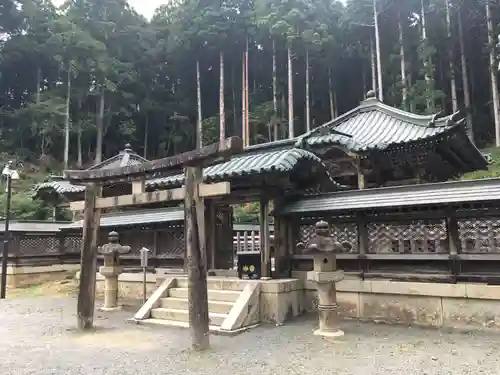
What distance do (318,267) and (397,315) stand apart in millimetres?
2067

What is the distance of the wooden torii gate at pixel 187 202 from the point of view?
6281mm

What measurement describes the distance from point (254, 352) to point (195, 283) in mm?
1331

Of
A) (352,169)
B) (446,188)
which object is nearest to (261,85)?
(352,169)

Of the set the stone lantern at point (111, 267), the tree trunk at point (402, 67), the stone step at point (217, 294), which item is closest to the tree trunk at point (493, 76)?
the tree trunk at point (402, 67)

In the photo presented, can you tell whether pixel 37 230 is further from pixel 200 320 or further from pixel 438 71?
pixel 438 71

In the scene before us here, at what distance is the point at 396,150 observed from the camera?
13.1m

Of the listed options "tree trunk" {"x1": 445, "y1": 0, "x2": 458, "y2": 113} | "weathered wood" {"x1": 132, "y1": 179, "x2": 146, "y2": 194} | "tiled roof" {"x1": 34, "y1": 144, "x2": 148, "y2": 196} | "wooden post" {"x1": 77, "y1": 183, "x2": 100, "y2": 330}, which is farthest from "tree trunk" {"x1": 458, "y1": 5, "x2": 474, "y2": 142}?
"wooden post" {"x1": 77, "y1": 183, "x2": 100, "y2": 330}

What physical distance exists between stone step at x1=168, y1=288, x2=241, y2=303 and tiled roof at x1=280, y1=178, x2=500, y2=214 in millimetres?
2027

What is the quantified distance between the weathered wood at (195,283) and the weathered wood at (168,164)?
49 cm

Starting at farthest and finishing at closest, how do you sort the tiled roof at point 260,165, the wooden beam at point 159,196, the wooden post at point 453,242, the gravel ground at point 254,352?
the tiled roof at point 260,165 → the wooden post at point 453,242 → the wooden beam at point 159,196 → the gravel ground at point 254,352

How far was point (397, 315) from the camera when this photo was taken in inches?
313

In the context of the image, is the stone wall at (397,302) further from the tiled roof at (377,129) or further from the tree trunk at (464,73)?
the tree trunk at (464,73)

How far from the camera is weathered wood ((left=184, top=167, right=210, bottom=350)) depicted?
20.6 ft

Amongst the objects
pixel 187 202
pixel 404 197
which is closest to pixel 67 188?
pixel 187 202
